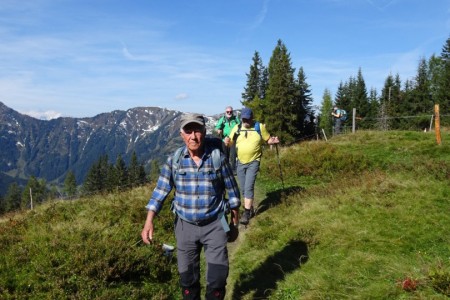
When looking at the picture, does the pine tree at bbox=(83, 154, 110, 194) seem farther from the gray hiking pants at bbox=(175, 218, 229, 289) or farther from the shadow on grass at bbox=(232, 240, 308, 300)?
the gray hiking pants at bbox=(175, 218, 229, 289)

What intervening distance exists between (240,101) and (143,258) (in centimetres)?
6151

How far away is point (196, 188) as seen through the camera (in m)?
4.38

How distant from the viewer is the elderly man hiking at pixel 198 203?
4.38 m

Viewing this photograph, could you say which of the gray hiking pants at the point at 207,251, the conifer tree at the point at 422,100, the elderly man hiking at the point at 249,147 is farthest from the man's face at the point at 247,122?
the conifer tree at the point at 422,100

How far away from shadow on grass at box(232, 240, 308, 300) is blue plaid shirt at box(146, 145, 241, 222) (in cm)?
199

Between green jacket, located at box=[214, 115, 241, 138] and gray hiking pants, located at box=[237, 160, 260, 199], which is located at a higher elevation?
green jacket, located at box=[214, 115, 241, 138]

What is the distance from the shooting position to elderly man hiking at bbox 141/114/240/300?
438cm

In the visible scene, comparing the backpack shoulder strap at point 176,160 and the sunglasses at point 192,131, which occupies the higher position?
the sunglasses at point 192,131

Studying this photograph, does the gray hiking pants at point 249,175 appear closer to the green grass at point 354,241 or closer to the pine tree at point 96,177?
the green grass at point 354,241

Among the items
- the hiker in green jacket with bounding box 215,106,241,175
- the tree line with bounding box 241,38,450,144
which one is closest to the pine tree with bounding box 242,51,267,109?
the tree line with bounding box 241,38,450,144

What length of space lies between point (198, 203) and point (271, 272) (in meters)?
2.68

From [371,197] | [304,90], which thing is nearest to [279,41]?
[304,90]

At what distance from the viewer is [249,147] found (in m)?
8.57

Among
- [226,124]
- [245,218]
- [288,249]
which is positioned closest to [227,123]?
[226,124]
